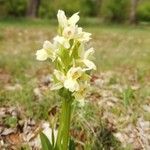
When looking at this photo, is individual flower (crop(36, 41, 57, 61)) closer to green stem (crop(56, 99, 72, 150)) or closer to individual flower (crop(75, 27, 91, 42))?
individual flower (crop(75, 27, 91, 42))

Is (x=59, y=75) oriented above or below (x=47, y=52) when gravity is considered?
below

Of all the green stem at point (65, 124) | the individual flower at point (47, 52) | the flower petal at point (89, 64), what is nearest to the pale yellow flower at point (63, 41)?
the individual flower at point (47, 52)

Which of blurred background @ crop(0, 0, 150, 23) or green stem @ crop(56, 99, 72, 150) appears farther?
blurred background @ crop(0, 0, 150, 23)

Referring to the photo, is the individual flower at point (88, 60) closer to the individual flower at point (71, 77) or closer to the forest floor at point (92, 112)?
the individual flower at point (71, 77)

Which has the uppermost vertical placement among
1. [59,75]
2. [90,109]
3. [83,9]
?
[59,75]

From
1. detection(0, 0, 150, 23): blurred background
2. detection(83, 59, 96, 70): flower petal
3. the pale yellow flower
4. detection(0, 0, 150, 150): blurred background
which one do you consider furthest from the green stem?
detection(0, 0, 150, 23): blurred background

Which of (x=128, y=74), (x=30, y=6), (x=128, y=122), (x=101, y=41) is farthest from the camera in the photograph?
(x=30, y=6)

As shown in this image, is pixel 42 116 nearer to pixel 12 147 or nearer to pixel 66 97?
pixel 12 147

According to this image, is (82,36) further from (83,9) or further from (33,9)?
(83,9)

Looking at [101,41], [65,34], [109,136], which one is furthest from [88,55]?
[101,41]

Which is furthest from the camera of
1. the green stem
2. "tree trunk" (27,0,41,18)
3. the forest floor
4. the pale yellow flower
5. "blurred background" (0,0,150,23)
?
"blurred background" (0,0,150,23)

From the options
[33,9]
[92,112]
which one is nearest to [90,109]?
[92,112]
